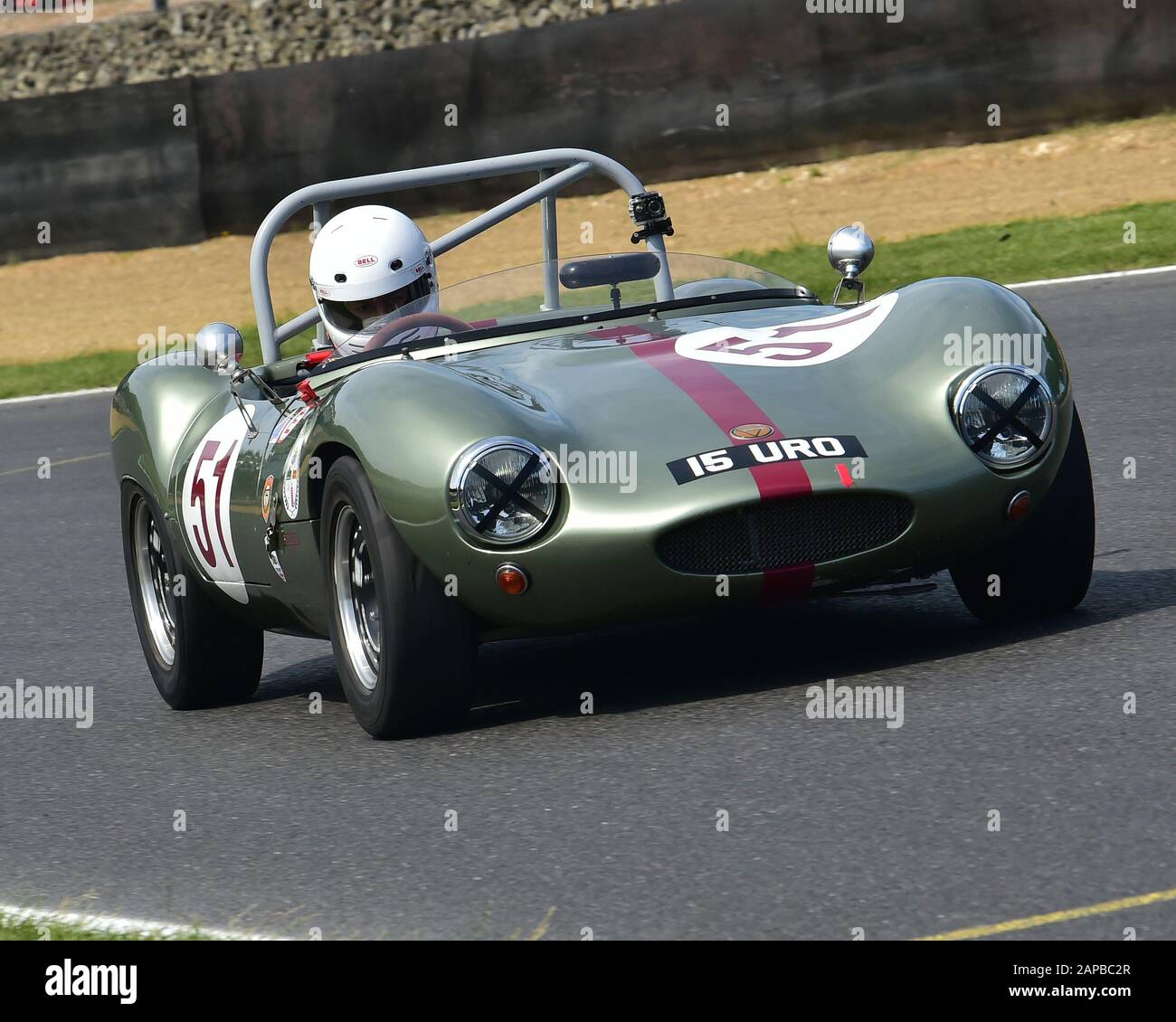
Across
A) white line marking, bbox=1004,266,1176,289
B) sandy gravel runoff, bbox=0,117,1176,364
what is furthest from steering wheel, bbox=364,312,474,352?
sandy gravel runoff, bbox=0,117,1176,364

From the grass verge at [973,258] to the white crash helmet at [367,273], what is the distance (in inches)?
325

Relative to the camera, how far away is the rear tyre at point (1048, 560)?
558 cm

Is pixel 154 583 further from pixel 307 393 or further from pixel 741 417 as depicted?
pixel 741 417

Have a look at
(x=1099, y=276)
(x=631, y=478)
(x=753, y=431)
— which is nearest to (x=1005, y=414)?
(x=753, y=431)

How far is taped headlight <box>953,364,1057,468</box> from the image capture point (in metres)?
5.34

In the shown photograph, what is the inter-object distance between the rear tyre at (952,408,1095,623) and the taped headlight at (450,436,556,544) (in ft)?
3.96

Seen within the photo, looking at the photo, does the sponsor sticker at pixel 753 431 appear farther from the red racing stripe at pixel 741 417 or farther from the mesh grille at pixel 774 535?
the mesh grille at pixel 774 535

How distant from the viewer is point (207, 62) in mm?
22203

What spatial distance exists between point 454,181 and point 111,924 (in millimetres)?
3511

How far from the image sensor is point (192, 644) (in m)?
6.52

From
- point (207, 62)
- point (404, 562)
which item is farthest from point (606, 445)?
point (207, 62)

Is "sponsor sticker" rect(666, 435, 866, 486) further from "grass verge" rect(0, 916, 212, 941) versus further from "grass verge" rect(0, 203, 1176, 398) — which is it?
"grass verge" rect(0, 203, 1176, 398)
